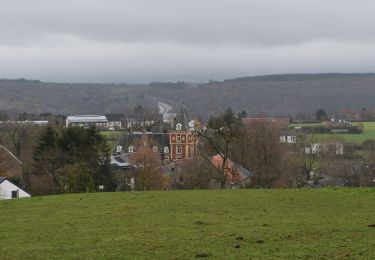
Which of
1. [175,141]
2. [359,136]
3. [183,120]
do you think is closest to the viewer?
[175,141]

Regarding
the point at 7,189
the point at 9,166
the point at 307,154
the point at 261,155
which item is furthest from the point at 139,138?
the point at 7,189

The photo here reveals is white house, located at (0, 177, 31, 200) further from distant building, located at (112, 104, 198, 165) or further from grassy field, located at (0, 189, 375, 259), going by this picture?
distant building, located at (112, 104, 198, 165)

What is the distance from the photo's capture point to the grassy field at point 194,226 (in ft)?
44.8

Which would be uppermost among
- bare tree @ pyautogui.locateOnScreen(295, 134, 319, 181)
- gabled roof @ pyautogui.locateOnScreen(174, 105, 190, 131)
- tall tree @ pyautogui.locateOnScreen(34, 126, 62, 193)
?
gabled roof @ pyautogui.locateOnScreen(174, 105, 190, 131)

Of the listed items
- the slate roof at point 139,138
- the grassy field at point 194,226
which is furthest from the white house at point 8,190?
the slate roof at point 139,138

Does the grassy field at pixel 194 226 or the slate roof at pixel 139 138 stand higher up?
the grassy field at pixel 194 226

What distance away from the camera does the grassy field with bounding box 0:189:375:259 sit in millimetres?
13664

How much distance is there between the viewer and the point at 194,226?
17.7 metres

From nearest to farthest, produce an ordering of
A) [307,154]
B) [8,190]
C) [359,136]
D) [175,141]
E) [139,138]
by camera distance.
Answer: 1. [8,190]
2. [307,154]
3. [175,141]
4. [139,138]
5. [359,136]

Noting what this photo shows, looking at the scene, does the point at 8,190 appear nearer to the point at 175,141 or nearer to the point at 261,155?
the point at 261,155

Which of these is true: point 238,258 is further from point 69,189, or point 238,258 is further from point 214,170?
point 214,170

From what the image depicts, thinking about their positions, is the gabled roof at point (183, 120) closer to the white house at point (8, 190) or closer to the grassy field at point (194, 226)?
the white house at point (8, 190)

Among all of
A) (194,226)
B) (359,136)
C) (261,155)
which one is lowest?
(359,136)

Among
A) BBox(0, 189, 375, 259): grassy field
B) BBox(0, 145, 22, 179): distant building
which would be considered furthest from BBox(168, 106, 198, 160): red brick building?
BBox(0, 189, 375, 259): grassy field
